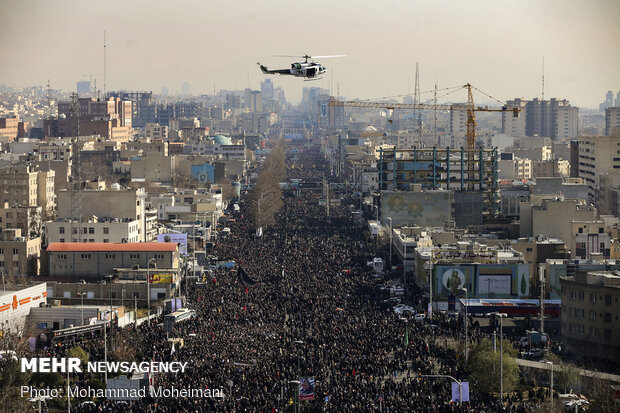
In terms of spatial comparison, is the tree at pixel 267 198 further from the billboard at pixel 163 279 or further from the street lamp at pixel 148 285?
the billboard at pixel 163 279

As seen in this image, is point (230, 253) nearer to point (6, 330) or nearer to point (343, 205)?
point (6, 330)

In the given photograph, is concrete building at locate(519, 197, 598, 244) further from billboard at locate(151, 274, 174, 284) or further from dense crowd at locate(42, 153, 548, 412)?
billboard at locate(151, 274, 174, 284)

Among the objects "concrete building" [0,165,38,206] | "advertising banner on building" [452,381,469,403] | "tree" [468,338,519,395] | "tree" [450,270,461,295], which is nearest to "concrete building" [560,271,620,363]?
"tree" [468,338,519,395]

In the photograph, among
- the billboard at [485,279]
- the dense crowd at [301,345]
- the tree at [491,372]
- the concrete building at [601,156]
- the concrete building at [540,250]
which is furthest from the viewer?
the concrete building at [601,156]

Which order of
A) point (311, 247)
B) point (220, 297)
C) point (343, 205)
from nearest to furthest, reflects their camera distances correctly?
1. point (220, 297)
2. point (311, 247)
3. point (343, 205)

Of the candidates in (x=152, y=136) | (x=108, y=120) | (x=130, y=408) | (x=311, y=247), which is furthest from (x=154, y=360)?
(x=152, y=136)

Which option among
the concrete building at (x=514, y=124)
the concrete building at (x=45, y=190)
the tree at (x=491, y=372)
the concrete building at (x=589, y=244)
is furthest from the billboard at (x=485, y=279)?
the concrete building at (x=514, y=124)

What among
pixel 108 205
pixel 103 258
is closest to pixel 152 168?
pixel 108 205
